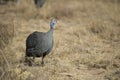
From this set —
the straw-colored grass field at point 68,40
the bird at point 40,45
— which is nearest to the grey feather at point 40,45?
the bird at point 40,45

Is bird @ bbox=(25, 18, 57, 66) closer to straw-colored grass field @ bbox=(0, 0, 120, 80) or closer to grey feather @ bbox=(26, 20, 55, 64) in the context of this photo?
grey feather @ bbox=(26, 20, 55, 64)

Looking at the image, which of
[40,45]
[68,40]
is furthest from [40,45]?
[68,40]

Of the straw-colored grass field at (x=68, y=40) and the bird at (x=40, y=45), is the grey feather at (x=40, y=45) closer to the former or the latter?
the bird at (x=40, y=45)

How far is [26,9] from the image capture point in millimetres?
14297

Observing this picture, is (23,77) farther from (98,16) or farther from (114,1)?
(114,1)

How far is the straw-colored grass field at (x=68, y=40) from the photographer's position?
7.49 metres

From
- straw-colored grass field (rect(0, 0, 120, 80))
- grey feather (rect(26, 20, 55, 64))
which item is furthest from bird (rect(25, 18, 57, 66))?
straw-colored grass field (rect(0, 0, 120, 80))

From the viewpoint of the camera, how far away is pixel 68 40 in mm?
10586

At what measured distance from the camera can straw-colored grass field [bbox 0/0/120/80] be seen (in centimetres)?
749

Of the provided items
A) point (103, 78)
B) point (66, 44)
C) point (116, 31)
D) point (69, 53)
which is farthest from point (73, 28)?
point (103, 78)

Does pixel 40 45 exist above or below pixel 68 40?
above

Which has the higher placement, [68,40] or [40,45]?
[40,45]

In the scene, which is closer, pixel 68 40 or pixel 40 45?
pixel 40 45

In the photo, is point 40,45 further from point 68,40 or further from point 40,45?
point 68,40
